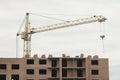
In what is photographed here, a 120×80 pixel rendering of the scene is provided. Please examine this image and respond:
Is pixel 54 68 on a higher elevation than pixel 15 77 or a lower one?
higher

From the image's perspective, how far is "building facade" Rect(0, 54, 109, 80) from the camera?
15800cm

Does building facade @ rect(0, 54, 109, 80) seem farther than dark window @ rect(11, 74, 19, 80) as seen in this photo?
Yes

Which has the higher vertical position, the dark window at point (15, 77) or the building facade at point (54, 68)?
the building facade at point (54, 68)

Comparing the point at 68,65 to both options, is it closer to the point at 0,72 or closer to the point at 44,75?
the point at 44,75

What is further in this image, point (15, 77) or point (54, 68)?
point (54, 68)

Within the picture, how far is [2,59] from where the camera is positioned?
157875mm

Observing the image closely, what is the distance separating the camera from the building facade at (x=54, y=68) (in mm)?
158000

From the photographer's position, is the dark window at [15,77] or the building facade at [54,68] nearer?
the dark window at [15,77]

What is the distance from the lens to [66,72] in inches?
6314

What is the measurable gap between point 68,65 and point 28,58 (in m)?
15.2

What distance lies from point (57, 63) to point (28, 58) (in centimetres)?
1103

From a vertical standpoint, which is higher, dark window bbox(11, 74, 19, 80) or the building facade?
the building facade

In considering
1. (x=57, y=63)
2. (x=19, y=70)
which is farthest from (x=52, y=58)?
(x=19, y=70)

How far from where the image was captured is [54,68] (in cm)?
15925
